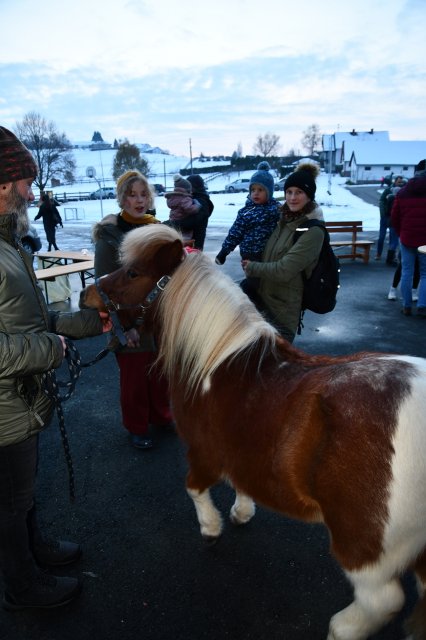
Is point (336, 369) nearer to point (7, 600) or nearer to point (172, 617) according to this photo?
point (172, 617)

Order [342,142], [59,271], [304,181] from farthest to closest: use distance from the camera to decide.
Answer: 1. [342,142]
2. [59,271]
3. [304,181]

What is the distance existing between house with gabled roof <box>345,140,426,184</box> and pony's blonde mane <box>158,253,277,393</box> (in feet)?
219

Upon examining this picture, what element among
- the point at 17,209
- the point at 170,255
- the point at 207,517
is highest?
the point at 17,209

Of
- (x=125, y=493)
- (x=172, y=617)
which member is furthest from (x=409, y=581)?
(x=125, y=493)

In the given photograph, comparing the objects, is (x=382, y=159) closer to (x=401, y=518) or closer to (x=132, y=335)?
(x=132, y=335)

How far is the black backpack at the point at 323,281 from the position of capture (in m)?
3.46

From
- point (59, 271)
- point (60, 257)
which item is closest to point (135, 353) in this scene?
point (59, 271)

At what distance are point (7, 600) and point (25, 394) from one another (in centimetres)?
124

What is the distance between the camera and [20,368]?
68.9 inches

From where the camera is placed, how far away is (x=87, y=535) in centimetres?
280

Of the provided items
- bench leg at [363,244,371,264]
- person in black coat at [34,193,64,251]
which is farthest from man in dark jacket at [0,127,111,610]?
person in black coat at [34,193,64,251]

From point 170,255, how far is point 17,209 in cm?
77

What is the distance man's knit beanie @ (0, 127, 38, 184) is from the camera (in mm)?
1778

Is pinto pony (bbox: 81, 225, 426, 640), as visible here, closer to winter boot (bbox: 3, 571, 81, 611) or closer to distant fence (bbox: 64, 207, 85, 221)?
winter boot (bbox: 3, 571, 81, 611)
